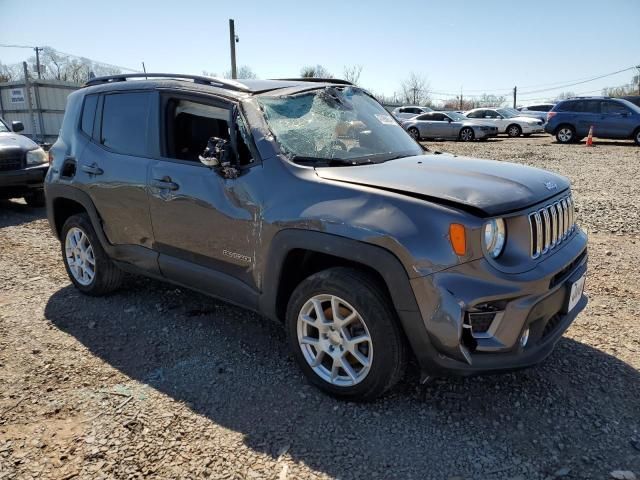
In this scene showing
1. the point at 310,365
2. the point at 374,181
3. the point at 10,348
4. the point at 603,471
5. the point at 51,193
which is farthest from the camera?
the point at 51,193

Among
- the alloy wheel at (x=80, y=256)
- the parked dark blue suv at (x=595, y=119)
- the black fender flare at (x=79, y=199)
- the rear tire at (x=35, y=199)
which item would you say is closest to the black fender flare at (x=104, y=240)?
the black fender flare at (x=79, y=199)

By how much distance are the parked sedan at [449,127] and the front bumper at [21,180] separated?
53.9ft

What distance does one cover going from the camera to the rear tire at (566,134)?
19.0 m

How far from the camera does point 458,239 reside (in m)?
2.42

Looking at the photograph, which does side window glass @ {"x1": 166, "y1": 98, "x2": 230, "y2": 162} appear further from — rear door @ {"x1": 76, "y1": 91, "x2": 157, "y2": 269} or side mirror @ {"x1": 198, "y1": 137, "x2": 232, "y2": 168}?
side mirror @ {"x1": 198, "y1": 137, "x2": 232, "y2": 168}

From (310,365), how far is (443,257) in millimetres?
1114

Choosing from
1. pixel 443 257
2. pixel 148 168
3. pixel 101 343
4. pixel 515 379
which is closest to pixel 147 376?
pixel 101 343

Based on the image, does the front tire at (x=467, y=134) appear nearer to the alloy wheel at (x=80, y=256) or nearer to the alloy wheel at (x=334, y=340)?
the alloy wheel at (x=80, y=256)

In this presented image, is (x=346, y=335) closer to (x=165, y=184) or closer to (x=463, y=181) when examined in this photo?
(x=463, y=181)

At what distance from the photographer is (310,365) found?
9.96 ft

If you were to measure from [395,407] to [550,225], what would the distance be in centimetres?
136

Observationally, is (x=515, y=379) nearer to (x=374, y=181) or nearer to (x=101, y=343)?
(x=374, y=181)

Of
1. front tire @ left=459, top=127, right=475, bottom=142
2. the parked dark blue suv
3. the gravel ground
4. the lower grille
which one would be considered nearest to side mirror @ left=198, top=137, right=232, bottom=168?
the gravel ground

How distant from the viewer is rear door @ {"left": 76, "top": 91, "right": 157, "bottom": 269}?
3.81 meters
